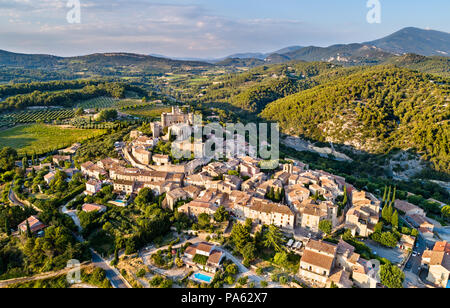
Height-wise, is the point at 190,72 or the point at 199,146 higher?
Answer: the point at 190,72

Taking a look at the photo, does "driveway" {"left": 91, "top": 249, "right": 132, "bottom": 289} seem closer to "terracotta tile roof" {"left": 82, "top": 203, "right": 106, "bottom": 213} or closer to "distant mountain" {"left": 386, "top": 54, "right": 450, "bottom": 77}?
"terracotta tile roof" {"left": 82, "top": 203, "right": 106, "bottom": 213}

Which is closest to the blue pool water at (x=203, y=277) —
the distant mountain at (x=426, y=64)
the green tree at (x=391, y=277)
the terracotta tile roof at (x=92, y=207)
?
the green tree at (x=391, y=277)

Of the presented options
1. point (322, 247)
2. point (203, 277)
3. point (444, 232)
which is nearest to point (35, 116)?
point (203, 277)

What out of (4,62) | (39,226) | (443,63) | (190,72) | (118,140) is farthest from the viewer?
(190,72)

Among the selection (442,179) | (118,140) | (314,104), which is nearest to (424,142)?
(442,179)

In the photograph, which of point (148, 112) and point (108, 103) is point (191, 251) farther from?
point (108, 103)

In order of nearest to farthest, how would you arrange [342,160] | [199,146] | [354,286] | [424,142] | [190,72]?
[354,286] → [199,146] → [424,142] → [342,160] → [190,72]

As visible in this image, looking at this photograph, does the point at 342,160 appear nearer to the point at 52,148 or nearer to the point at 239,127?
the point at 239,127
